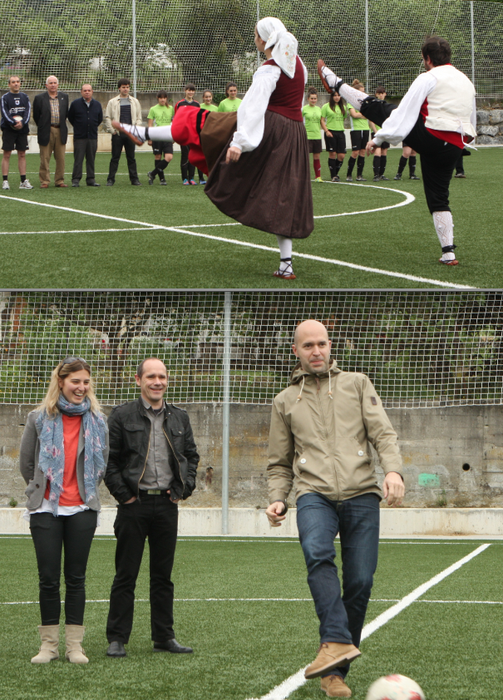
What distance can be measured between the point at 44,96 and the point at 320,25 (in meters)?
12.9

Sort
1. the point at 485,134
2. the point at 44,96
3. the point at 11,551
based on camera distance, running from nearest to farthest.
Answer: the point at 11,551, the point at 44,96, the point at 485,134

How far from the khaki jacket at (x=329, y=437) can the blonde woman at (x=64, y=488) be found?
1.02 metres

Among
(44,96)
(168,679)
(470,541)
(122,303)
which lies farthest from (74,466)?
(44,96)

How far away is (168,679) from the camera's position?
3.91 m

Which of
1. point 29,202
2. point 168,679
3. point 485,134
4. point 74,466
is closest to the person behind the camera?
point 168,679

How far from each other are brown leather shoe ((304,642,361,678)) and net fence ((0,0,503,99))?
2213 centimetres

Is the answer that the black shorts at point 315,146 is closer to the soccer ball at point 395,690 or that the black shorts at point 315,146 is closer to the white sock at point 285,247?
the white sock at point 285,247

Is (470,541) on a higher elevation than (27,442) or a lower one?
lower

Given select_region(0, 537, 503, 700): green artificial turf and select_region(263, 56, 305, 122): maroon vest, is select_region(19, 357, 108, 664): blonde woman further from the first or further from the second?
select_region(263, 56, 305, 122): maroon vest

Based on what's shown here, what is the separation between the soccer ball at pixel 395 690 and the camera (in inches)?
127

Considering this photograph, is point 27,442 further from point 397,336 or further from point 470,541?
point 397,336

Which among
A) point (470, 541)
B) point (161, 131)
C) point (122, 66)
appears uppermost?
point (122, 66)

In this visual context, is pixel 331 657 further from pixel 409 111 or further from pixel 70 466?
pixel 409 111

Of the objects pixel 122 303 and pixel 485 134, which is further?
pixel 485 134
